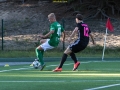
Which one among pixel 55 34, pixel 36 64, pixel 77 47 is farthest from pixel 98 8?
pixel 77 47

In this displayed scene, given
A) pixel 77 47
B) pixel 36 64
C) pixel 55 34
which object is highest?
pixel 55 34

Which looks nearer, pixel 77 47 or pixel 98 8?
pixel 77 47

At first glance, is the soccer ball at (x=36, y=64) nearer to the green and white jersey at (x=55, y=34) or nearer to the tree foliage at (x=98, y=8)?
the green and white jersey at (x=55, y=34)

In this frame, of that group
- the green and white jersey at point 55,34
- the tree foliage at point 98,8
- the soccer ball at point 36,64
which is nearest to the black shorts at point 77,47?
the green and white jersey at point 55,34

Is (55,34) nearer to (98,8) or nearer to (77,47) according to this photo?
(77,47)

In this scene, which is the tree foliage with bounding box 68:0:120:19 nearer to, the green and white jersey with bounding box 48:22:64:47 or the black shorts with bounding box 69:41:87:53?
the green and white jersey with bounding box 48:22:64:47

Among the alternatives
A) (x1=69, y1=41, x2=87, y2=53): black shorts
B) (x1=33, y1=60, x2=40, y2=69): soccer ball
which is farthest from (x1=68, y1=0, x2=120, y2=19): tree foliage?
(x1=69, y1=41, x2=87, y2=53): black shorts

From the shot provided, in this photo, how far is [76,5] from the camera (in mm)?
37438

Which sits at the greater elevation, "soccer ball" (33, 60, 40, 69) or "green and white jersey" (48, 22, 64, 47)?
"green and white jersey" (48, 22, 64, 47)

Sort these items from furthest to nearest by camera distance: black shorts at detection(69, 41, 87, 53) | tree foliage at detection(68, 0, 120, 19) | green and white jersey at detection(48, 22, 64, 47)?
tree foliage at detection(68, 0, 120, 19) → green and white jersey at detection(48, 22, 64, 47) → black shorts at detection(69, 41, 87, 53)

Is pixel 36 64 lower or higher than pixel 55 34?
lower

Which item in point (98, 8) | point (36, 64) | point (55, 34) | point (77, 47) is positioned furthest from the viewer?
point (98, 8)

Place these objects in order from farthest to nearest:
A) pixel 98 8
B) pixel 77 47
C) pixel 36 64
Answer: pixel 98 8 < pixel 36 64 < pixel 77 47

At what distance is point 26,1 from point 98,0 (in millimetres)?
6295
